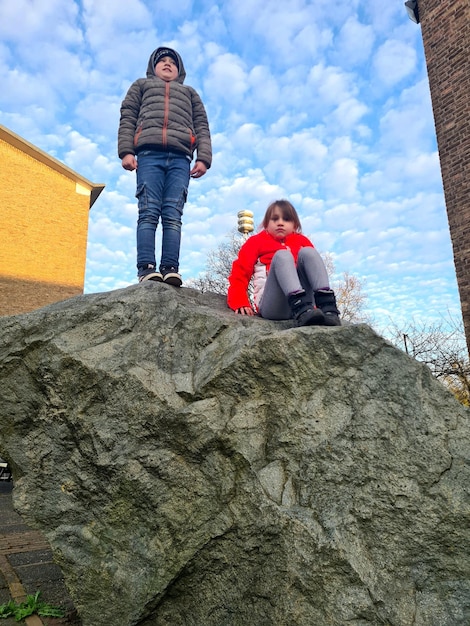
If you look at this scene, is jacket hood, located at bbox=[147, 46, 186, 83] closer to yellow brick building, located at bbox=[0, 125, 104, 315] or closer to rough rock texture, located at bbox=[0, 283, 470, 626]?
rough rock texture, located at bbox=[0, 283, 470, 626]

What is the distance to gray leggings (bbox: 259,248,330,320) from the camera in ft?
9.27

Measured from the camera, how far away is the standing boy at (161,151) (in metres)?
3.98

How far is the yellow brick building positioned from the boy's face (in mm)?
13182

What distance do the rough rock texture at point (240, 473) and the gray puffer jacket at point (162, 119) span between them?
83.9 inches

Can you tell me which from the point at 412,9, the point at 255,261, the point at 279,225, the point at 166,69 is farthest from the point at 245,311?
the point at 412,9

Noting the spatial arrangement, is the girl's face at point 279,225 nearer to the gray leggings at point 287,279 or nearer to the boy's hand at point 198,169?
the gray leggings at point 287,279

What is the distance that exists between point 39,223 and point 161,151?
1411 cm

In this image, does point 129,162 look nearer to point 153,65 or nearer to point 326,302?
point 153,65

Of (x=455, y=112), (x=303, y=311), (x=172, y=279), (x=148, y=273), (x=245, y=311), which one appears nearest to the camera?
(x=303, y=311)

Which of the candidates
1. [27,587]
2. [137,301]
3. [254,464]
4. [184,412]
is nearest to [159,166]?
[137,301]

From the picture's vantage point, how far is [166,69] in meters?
4.41

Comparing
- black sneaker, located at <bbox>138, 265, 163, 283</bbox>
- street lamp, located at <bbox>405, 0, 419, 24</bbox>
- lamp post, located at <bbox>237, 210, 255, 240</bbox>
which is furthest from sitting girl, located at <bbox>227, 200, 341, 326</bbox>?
street lamp, located at <bbox>405, 0, 419, 24</bbox>

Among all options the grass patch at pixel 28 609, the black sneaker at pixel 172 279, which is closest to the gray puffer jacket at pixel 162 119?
the black sneaker at pixel 172 279

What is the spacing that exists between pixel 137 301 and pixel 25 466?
101 cm
